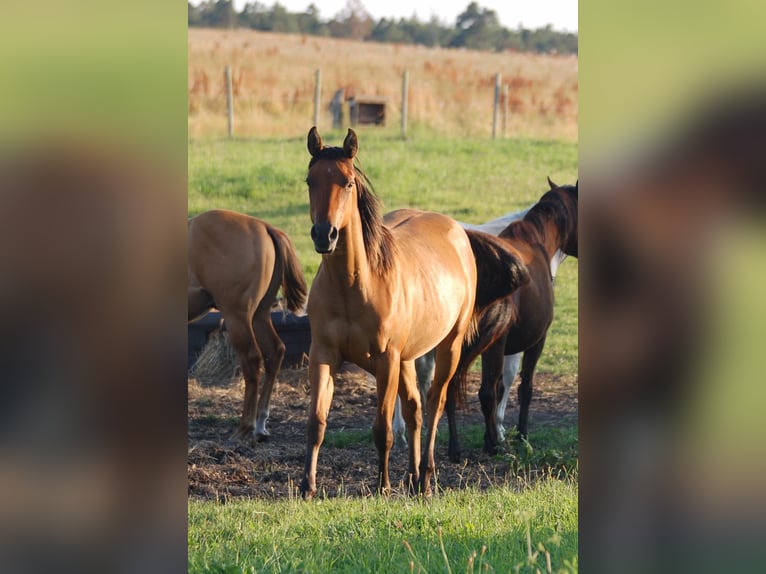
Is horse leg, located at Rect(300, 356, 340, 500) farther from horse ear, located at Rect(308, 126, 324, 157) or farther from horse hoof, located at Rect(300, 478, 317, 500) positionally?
horse ear, located at Rect(308, 126, 324, 157)

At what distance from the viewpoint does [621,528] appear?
5.04 ft

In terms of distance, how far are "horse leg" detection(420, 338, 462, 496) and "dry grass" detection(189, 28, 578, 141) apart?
15.3 metres

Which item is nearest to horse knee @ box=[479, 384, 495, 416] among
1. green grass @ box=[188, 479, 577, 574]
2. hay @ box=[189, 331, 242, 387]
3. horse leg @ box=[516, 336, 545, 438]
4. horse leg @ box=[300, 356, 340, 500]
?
horse leg @ box=[516, 336, 545, 438]

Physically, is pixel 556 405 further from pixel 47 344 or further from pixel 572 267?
pixel 47 344

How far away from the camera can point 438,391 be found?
248 inches

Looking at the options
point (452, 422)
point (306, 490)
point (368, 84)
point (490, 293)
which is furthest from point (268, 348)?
point (368, 84)

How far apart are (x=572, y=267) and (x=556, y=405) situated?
5.98 meters

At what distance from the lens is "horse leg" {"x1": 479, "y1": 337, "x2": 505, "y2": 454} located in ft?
23.0

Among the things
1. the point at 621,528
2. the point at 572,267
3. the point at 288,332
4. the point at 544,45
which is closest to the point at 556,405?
the point at 288,332

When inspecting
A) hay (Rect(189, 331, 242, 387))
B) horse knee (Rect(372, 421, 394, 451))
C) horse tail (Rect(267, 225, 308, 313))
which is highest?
horse tail (Rect(267, 225, 308, 313))

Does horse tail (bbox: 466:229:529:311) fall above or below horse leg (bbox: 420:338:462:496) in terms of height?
above

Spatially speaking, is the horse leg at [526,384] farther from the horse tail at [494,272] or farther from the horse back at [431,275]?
the horse back at [431,275]

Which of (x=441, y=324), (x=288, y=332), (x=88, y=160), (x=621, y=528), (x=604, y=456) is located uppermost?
(x=88, y=160)

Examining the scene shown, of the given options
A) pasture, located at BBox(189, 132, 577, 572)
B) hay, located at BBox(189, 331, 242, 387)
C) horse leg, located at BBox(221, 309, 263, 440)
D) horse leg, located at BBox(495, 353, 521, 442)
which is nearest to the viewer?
pasture, located at BBox(189, 132, 577, 572)
